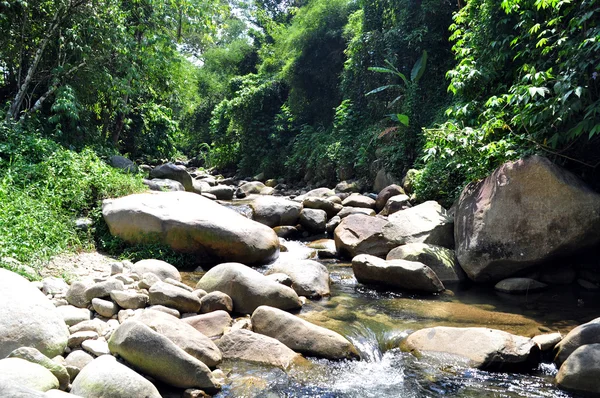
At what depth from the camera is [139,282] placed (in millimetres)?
5676

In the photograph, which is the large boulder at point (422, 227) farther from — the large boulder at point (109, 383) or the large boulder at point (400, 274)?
the large boulder at point (109, 383)

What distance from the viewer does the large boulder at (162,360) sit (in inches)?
151

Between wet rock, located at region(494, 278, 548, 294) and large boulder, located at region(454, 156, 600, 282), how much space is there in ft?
0.55

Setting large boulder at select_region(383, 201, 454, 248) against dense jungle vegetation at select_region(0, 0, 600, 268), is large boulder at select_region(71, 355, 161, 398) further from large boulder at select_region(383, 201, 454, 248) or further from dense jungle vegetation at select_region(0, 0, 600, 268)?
large boulder at select_region(383, 201, 454, 248)

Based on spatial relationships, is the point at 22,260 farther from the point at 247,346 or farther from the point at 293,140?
the point at 293,140

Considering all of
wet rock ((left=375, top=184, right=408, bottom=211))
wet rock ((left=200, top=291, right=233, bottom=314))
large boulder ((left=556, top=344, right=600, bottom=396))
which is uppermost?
wet rock ((left=375, top=184, right=408, bottom=211))

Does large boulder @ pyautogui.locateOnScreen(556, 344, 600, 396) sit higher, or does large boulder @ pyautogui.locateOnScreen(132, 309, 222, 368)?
large boulder @ pyautogui.locateOnScreen(556, 344, 600, 396)

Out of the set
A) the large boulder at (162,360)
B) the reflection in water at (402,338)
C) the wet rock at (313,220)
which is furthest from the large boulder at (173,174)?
the large boulder at (162,360)

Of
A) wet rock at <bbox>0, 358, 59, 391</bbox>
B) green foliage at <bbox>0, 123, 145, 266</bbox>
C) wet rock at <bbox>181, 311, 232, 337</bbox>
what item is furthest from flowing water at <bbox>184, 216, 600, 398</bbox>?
green foliage at <bbox>0, 123, 145, 266</bbox>

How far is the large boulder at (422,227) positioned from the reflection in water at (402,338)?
3.71ft

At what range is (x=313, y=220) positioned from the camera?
34.6 ft

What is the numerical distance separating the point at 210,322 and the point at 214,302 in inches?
16.6

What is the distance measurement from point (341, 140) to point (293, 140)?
4.40m

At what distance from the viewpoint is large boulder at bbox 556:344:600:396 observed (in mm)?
4062
